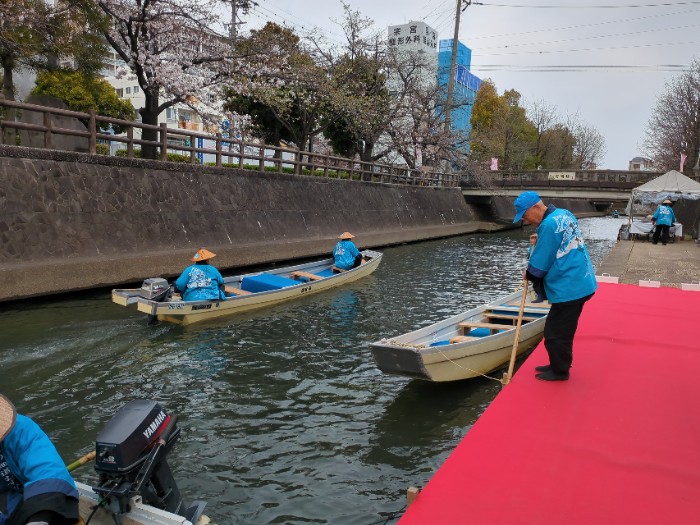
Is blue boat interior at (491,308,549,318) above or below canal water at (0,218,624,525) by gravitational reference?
above

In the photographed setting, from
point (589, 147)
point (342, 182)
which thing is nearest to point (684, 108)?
point (342, 182)

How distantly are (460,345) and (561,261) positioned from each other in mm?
2368

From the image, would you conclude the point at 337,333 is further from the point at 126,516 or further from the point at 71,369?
the point at 126,516

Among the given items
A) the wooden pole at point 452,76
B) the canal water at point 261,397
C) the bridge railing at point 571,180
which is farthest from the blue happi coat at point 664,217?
the wooden pole at point 452,76

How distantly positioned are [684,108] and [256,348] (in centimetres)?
4407

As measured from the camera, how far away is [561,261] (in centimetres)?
551

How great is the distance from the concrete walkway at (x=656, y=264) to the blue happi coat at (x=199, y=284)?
364 inches

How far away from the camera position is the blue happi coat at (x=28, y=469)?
2941 mm

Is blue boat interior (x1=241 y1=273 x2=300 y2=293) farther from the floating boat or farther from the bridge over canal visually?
the bridge over canal

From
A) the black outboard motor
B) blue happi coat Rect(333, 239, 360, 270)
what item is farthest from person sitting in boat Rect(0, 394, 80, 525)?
blue happi coat Rect(333, 239, 360, 270)

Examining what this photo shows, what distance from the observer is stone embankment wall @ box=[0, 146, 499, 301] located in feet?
41.0

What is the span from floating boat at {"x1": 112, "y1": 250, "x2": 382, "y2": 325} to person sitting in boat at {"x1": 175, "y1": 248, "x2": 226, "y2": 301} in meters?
0.16

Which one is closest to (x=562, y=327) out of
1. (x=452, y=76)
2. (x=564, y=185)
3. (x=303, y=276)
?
(x=303, y=276)

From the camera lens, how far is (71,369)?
27.9 ft
